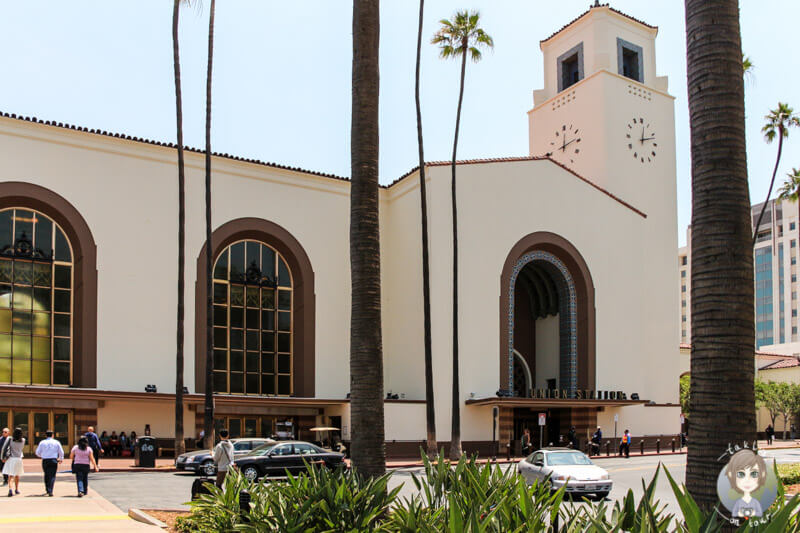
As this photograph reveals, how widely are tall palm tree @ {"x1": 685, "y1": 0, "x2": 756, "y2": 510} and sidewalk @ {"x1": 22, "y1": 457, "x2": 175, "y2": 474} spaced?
2215 centimetres

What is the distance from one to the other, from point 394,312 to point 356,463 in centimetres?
2887

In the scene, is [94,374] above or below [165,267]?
below

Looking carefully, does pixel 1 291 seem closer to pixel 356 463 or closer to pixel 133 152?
pixel 133 152

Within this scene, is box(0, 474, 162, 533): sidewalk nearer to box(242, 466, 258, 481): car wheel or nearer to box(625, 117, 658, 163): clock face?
box(242, 466, 258, 481): car wheel

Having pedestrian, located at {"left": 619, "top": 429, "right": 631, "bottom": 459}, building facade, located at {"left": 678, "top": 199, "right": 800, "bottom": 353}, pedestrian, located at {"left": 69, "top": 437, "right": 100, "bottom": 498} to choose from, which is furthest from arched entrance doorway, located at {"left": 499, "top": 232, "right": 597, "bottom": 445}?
building facade, located at {"left": 678, "top": 199, "right": 800, "bottom": 353}

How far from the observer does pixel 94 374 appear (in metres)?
32.3

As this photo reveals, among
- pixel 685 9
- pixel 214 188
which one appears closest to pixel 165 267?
pixel 214 188

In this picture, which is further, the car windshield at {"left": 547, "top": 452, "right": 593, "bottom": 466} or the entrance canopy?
the entrance canopy

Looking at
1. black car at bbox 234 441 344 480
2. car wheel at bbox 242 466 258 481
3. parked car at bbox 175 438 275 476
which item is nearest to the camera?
car wheel at bbox 242 466 258 481

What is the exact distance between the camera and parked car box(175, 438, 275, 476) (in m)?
25.0

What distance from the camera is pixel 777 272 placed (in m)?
116

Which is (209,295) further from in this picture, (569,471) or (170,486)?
(569,471)

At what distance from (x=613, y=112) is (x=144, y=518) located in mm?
37465

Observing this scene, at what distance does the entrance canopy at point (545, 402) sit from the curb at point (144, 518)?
76.8 feet
